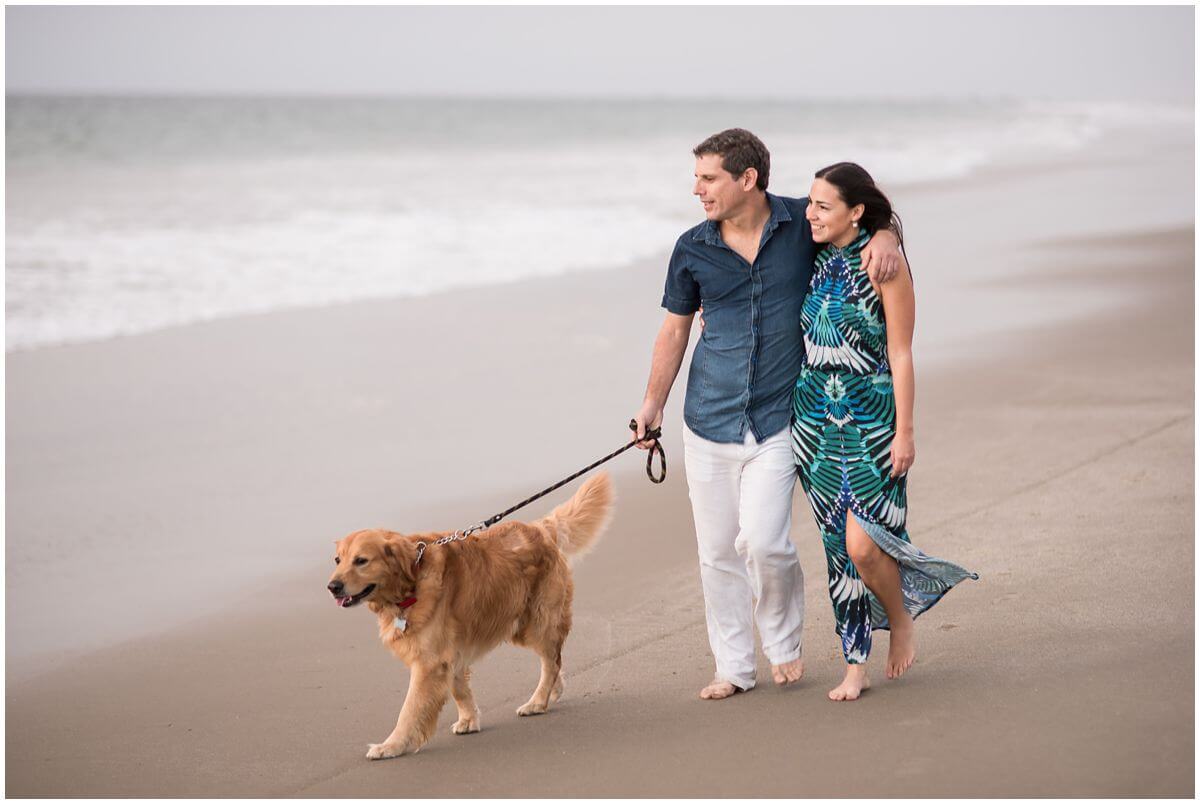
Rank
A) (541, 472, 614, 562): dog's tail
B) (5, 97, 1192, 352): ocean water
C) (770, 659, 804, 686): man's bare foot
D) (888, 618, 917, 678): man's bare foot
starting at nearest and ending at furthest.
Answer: (888, 618, 917, 678): man's bare foot → (770, 659, 804, 686): man's bare foot → (541, 472, 614, 562): dog's tail → (5, 97, 1192, 352): ocean water

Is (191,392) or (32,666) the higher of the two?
(191,392)

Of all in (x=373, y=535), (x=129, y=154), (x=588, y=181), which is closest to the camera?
(x=373, y=535)

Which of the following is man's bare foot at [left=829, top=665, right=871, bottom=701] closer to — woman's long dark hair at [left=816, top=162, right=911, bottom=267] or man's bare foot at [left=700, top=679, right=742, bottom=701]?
man's bare foot at [left=700, top=679, right=742, bottom=701]

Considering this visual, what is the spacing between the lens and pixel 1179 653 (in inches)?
165

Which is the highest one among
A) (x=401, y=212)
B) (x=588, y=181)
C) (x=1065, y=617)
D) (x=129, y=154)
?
(x=129, y=154)

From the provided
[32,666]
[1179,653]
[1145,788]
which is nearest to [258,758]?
[32,666]

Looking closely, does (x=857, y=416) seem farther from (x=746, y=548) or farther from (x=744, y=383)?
(x=746, y=548)

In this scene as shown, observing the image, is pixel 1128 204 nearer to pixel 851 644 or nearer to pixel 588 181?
pixel 588 181

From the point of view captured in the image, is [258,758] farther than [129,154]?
No

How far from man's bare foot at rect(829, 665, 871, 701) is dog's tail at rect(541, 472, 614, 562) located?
994mm

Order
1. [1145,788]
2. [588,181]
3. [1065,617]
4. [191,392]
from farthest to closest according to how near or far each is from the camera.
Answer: [588,181], [191,392], [1065,617], [1145,788]

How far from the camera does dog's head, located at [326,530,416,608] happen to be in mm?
3883

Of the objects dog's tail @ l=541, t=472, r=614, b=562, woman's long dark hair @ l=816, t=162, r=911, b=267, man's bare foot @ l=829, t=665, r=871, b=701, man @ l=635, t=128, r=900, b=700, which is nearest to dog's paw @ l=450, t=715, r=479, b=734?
dog's tail @ l=541, t=472, r=614, b=562

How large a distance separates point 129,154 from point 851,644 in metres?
31.4
